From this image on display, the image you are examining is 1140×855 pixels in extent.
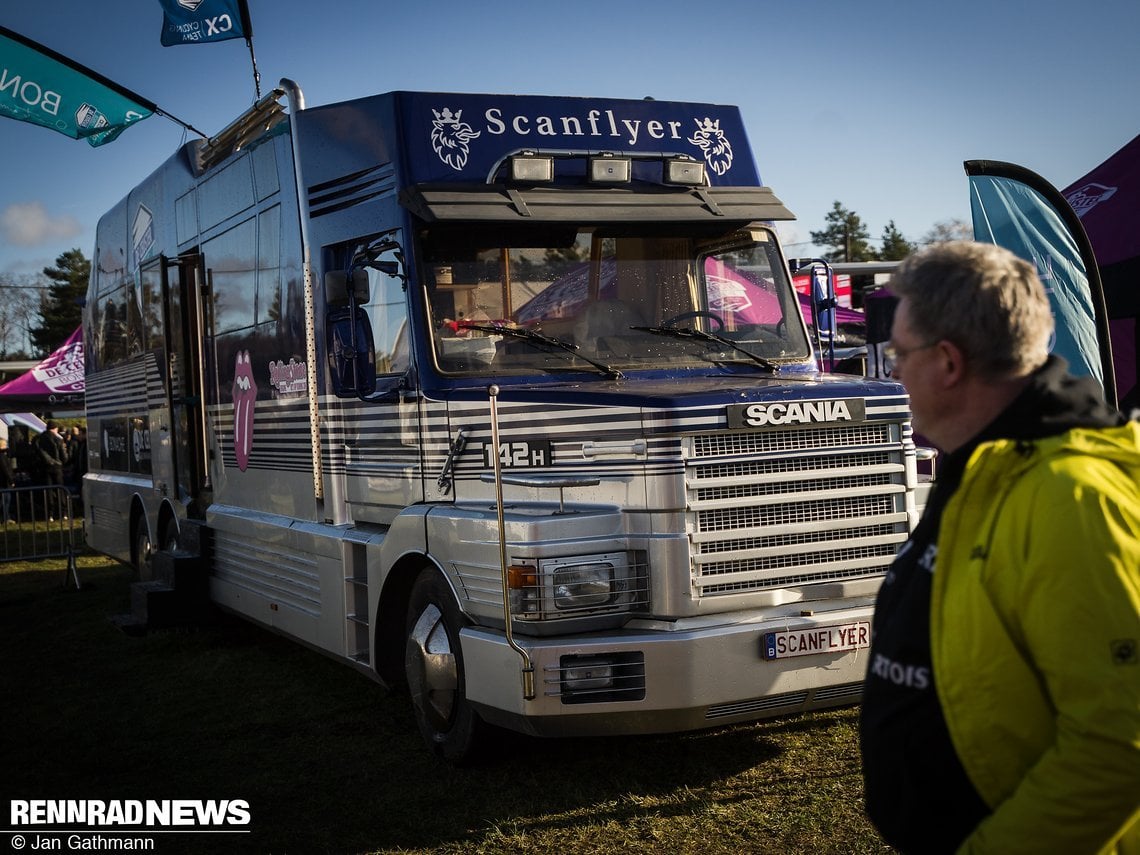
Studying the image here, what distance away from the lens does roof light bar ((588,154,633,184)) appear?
627 centimetres

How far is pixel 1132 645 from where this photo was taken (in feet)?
6.10

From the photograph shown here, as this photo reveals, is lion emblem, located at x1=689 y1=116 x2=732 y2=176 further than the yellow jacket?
Yes

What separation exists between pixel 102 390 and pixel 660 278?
8042 millimetres

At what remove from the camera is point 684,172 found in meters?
6.51

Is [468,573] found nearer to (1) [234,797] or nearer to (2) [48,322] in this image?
(1) [234,797]

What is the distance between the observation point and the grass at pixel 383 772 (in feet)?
16.6

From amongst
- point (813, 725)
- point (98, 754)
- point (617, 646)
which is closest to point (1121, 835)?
point (617, 646)

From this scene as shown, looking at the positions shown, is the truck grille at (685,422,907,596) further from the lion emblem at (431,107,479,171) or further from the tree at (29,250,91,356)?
the tree at (29,250,91,356)

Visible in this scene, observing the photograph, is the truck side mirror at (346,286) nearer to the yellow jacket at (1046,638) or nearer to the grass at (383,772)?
the grass at (383,772)

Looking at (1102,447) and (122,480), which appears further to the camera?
(122,480)

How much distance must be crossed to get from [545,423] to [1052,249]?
3055mm

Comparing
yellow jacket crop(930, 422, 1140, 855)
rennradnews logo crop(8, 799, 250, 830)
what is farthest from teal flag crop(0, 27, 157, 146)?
yellow jacket crop(930, 422, 1140, 855)

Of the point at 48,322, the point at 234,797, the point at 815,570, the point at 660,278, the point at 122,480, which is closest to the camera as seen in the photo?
the point at 815,570

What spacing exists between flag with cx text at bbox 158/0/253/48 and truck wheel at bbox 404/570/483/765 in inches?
263
